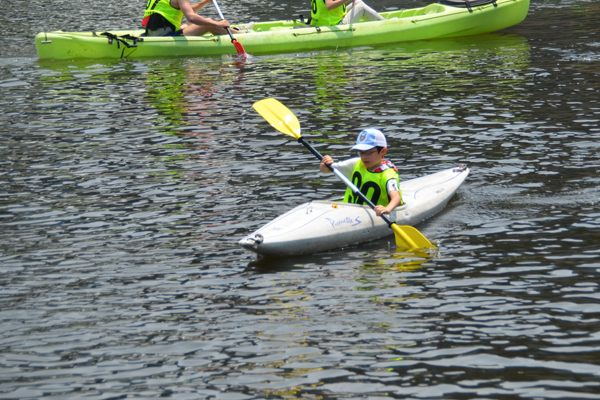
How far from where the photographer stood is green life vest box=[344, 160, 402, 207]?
27.6 ft

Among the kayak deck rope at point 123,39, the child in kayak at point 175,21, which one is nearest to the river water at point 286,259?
the kayak deck rope at point 123,39

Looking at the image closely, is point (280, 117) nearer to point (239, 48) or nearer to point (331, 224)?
point (331, 224)

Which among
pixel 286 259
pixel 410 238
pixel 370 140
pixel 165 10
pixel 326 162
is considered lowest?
pixel 286 259

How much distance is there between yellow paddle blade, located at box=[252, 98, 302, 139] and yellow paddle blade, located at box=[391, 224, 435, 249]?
6.57 ft

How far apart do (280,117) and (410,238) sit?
2613 mm

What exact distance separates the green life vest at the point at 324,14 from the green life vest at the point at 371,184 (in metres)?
10.5

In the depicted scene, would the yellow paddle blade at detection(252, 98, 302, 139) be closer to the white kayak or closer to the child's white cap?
the child's white cap

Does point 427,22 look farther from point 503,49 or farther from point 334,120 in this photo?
point 334,120

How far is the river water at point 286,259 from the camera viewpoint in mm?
5500

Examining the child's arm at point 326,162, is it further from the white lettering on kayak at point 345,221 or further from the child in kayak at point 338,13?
the child in kayak at point 338,13

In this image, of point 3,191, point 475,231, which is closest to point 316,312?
point 475,231

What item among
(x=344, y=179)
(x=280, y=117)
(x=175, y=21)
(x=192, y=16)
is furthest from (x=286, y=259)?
(x=175, y=21)

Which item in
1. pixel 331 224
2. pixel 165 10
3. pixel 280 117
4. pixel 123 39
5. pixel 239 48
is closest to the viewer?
pixel 331 224

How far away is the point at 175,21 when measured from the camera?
702 inches
